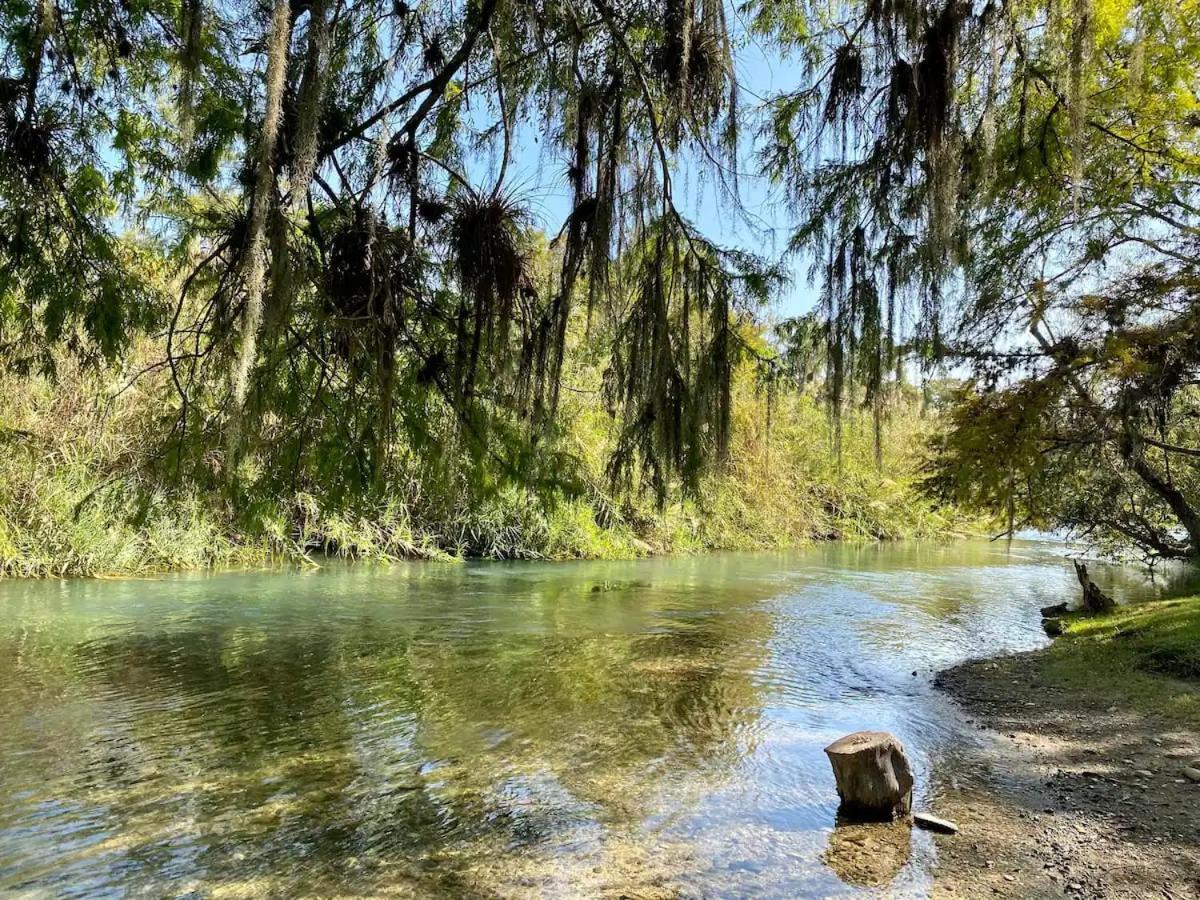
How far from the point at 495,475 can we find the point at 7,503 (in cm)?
1016

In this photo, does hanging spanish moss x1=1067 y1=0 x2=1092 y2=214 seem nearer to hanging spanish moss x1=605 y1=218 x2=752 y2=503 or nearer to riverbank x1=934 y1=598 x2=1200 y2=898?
hanging spanish moss x1=605 y1=218 x2=752 y2=503

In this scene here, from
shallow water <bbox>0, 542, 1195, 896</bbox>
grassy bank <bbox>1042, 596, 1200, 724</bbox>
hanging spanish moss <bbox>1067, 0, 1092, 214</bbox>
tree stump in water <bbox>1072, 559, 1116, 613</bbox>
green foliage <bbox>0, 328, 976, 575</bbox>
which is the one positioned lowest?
shallow water <bbox>0, 542, 1195, 896</bbox>

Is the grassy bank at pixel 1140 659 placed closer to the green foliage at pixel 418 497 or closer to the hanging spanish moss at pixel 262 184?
the green foliage at pixel 418 497

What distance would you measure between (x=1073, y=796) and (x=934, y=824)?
1.01 metres

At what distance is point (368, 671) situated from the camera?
7355 mm

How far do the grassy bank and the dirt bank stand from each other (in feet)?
0.14

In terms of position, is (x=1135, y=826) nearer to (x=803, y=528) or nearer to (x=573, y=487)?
(x=573, y=487)

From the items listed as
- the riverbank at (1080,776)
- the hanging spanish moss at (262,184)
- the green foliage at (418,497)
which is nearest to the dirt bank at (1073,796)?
the riverbank at (1080,776)

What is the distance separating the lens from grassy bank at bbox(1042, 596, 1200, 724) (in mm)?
6016

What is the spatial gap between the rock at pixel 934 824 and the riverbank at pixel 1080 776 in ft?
0.22

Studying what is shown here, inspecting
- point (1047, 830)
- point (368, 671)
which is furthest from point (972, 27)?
point (368, 671)

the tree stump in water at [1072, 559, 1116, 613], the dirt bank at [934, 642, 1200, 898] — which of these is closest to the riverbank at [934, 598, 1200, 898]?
the dirt bank at [934, 642, 1200, 898]

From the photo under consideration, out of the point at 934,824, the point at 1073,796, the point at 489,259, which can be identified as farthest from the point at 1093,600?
the point at 489,259

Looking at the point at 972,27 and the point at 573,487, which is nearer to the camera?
the point at 972,27
